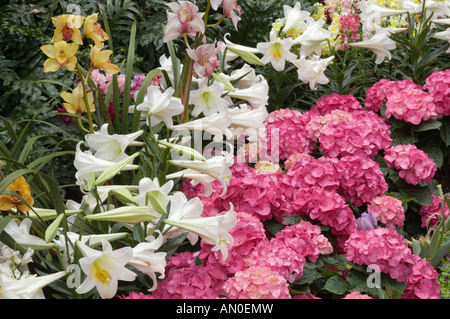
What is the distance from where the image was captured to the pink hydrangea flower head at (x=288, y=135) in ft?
8.21

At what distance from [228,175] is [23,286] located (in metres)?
0.72

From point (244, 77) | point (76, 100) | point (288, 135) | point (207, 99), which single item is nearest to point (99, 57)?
point (76, 100)

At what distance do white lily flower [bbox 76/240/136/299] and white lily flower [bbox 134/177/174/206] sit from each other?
Result: 0.80ft

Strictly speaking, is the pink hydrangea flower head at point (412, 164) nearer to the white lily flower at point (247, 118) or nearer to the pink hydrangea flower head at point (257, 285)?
the white lily flower at point (247, 118)

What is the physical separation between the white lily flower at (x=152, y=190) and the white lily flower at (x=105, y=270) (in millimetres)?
244

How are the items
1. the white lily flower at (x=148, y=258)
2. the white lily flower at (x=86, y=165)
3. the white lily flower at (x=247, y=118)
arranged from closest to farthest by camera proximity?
the white lily flower at (x=148, y=258), the white lily flower at (x=86, y=165), the white lily flower at (x=247, y=118)

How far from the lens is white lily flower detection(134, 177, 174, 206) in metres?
1.54

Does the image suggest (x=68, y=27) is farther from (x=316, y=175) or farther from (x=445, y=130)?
(x=445, y=130)

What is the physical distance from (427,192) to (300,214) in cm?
65

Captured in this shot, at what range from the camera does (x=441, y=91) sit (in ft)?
8.60

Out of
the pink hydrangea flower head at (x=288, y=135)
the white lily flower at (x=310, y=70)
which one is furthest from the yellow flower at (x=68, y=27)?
the white lily flower at (x=310, y=70)
